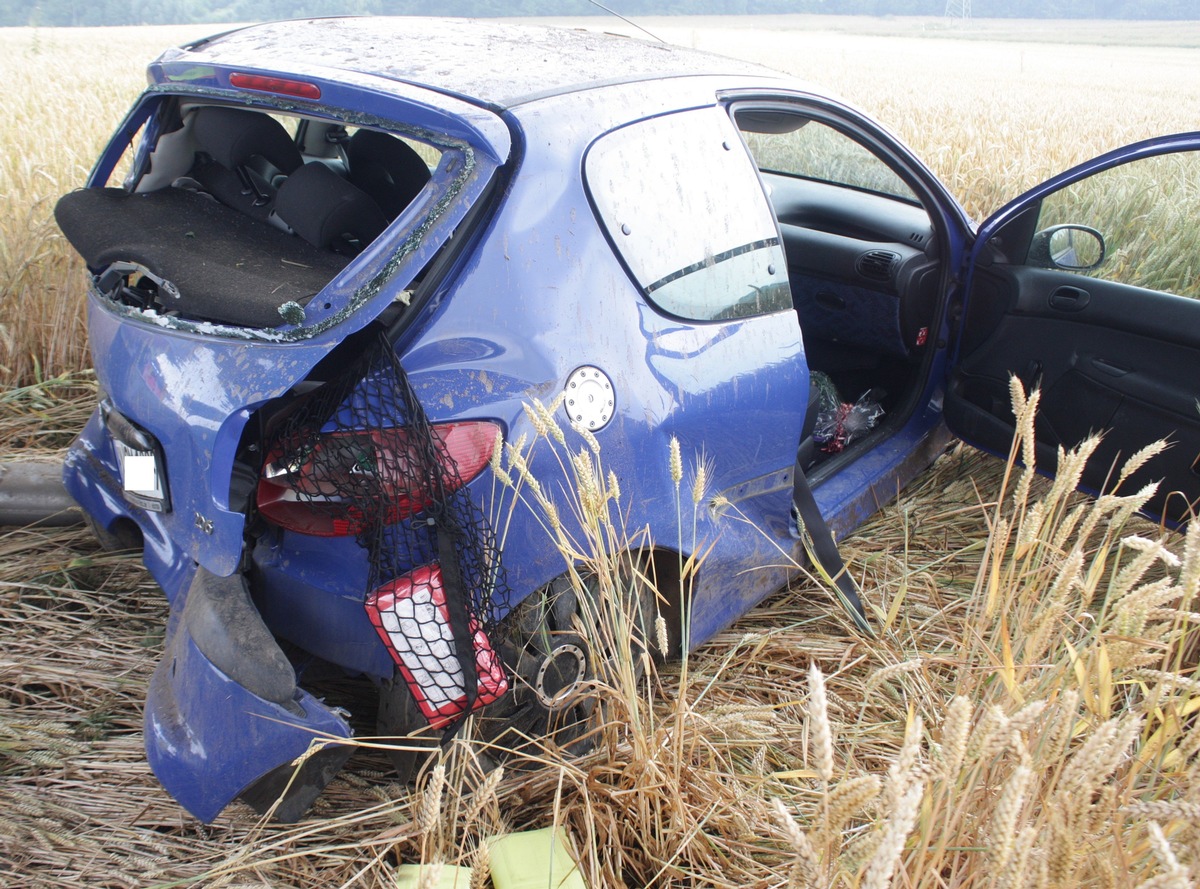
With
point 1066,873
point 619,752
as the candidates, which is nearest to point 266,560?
point 619,752

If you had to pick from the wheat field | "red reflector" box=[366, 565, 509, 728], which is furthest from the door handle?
"red reflector" box=[366, 565, 509, 728]

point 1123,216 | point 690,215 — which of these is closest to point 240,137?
point 690,215

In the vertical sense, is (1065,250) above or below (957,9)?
below

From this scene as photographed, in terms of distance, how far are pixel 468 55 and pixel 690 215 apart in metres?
0.68

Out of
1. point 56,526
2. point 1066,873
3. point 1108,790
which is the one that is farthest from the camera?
point 56,526

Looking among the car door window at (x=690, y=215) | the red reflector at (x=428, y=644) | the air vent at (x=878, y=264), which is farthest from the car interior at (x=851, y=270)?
the red reflector at (x=428, y=644)

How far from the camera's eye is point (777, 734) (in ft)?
7.57

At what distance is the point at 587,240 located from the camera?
200 centimetres

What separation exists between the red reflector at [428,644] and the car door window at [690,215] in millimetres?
846

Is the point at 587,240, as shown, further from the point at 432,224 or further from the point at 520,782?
the point at 520,782

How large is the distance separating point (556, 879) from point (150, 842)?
92cm

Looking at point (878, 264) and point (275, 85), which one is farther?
point (878, 264)

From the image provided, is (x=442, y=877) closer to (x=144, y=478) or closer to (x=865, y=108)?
(x=144, y=478)

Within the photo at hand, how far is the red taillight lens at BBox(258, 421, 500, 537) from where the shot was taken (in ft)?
5.60
